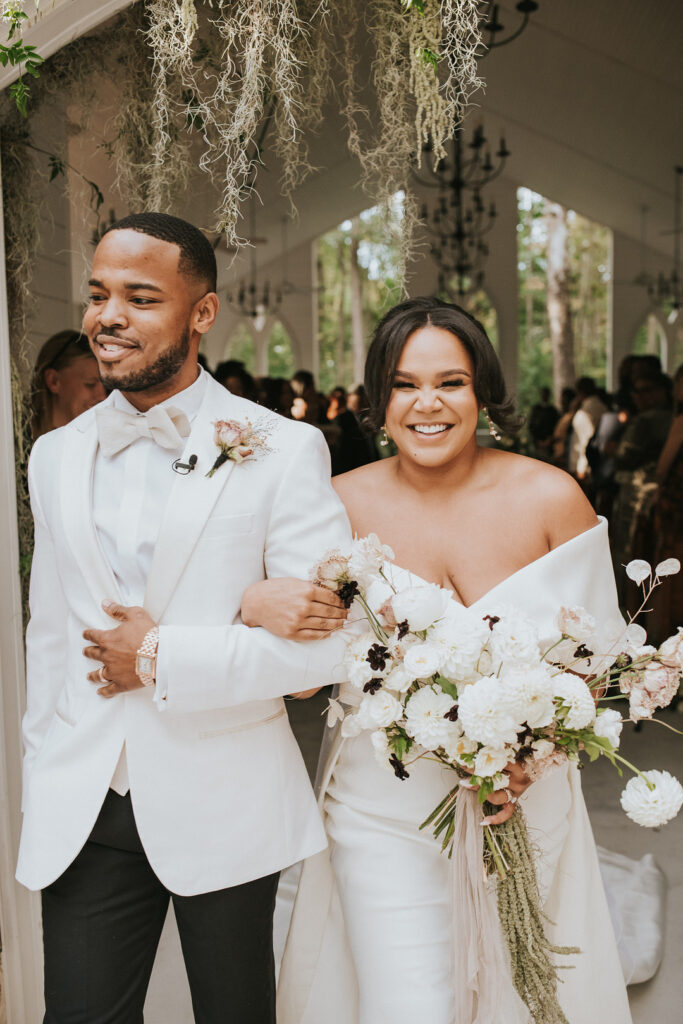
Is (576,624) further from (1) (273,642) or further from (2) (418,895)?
(2) (418,895)

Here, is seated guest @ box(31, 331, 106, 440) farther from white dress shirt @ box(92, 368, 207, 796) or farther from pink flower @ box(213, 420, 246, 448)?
pink flower @ box(213, 420, 246, 448)

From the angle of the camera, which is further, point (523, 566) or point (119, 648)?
point (523, 566)

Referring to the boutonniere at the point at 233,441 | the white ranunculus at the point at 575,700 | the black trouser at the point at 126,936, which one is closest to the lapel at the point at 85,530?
the boutonniere at the point at 233,441

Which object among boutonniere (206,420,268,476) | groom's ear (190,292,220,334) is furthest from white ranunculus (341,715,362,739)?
groom's ear (190,292,220,334)

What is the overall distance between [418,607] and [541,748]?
13.6 inches

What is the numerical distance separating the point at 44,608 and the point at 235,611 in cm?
42

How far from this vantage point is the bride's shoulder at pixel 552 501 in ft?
6.88

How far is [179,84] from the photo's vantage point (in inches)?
110

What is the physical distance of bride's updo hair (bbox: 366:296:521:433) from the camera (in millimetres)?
2053

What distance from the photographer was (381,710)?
172 centimetres

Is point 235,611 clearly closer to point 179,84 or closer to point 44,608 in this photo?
point 44,608

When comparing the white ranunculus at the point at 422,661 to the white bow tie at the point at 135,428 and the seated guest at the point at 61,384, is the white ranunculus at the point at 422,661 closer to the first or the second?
the white bow tie at the point at 135,428

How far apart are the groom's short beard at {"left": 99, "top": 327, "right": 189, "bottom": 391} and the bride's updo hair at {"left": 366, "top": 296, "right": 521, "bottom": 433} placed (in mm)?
Result: 521

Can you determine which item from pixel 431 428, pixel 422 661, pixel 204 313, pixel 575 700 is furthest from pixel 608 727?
pixel 204 313
